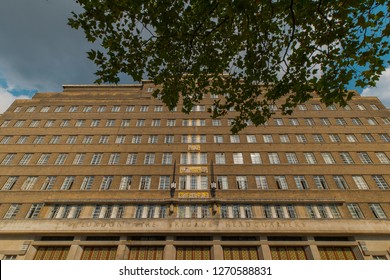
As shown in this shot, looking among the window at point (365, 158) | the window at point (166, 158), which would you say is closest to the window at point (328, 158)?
the window at point (365, 158)

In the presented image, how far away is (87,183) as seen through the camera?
21.2 meters

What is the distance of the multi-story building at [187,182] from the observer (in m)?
17.2

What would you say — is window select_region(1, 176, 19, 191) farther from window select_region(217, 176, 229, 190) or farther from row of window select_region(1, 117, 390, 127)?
window select_region(217, 176, 229, 190)

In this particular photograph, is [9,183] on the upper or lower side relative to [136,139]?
lower

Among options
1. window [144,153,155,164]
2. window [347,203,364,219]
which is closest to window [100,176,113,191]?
window [144,153,155,164]

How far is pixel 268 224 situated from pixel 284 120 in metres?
14.8

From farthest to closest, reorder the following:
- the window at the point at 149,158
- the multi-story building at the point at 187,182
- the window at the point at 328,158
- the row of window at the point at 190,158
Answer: the window at the point at 149,158, the row of window at the point at 190,158, the window at the point at 328,158, the multi-story building at the point at 187,182

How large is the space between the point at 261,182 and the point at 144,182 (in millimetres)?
13069

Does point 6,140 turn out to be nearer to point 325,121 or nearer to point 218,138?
point 218,138

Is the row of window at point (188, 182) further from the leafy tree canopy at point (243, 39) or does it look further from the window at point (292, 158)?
the leafy tree canopy at point (243, 39)

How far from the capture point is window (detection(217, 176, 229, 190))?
2059 centimetres

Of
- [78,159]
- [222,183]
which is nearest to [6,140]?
[78,159]

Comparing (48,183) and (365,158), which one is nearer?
(48,183)

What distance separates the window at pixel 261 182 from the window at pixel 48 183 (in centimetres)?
2284
